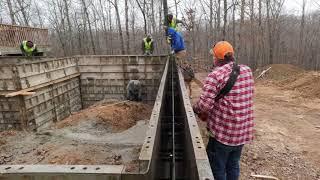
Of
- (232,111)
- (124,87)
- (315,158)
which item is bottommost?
(315,158)

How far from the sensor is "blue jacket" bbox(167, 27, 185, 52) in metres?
10.4

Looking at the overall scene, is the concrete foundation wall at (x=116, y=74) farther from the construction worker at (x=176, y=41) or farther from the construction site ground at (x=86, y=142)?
the construction site ground at (x=86, y=142)

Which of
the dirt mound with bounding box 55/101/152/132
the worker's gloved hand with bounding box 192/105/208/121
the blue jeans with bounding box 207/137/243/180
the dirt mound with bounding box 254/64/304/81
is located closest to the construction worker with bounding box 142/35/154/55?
the dirt mound with bounding box 55/101/152/132

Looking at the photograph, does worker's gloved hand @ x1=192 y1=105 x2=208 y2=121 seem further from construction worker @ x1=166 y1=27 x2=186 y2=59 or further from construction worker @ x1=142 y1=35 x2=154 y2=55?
construction worker @ x1=142 y1=35 x2=154 y2=55

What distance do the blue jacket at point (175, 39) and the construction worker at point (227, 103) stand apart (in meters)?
6.93

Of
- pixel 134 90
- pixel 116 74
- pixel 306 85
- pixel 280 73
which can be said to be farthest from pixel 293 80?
pixel 116 74

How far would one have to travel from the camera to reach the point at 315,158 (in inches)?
268

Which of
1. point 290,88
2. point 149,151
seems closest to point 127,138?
point 149,151

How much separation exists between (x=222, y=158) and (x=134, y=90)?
33.9 ft

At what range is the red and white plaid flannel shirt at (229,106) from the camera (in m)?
3.36

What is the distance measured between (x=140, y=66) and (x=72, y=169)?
1271 centimetres

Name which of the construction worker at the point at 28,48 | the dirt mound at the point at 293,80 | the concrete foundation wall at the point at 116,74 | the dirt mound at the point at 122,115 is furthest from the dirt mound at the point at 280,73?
the construction worker at the point at 28,48

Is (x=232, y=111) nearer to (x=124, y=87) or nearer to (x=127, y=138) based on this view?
(x=127, y=138)

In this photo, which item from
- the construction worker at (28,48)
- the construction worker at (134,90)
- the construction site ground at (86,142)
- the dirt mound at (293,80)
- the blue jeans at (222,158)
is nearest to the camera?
the blue jeans at (222,158)
